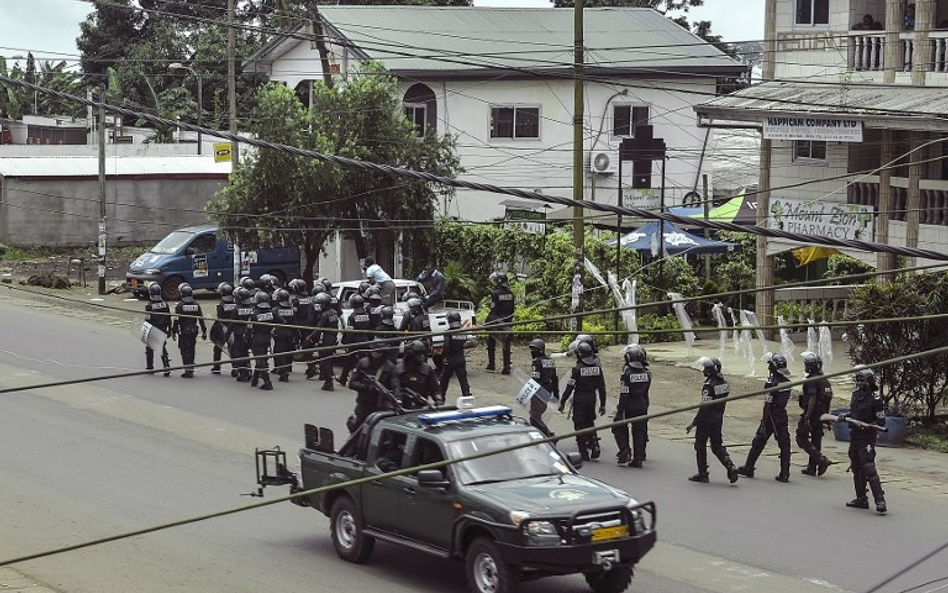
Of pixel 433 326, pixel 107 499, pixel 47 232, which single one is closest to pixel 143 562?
pixel 107 499

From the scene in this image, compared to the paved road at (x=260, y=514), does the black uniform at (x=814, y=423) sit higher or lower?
higher

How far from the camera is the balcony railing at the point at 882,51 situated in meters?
25.2

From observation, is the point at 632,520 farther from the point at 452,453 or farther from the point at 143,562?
the point at 143,562

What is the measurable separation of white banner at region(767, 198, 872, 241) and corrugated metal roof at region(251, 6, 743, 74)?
11.4 metres

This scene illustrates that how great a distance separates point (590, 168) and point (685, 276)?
33.6 ft

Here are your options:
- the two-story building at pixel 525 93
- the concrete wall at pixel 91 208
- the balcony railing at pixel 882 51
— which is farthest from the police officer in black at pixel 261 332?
the concrete wall at pixel 91 208

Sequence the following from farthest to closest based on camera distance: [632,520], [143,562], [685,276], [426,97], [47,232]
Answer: [47,232], [426,97], [685,276], [143,562], [632,520]

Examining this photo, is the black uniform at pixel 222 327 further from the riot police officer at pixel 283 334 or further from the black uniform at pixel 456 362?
the black uniform at pixel 456 362

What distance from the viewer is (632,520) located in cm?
1178

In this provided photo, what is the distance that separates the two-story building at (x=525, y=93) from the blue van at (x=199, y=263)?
341 cm

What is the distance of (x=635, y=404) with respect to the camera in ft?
57.9

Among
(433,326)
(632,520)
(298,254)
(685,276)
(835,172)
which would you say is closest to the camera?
(632,520)

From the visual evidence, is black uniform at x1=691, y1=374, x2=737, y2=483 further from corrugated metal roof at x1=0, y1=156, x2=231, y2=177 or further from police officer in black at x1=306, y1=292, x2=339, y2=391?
corrugated metal roof at x1=0, y1=156, x2=231, y2=177

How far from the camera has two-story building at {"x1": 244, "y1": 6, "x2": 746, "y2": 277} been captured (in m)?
39.6
